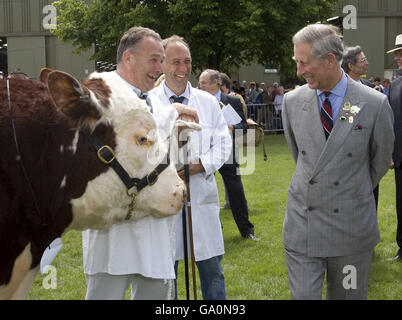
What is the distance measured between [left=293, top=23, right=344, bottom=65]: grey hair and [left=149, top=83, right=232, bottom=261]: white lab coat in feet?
3.48

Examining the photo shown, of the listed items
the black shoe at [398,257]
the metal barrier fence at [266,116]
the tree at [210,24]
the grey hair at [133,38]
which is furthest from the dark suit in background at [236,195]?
the tree at [210,24]

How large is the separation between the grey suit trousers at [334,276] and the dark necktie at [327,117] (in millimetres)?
798

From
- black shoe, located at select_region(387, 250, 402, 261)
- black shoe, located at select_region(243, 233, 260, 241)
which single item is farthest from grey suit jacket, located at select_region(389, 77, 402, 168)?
black shoe, located at select_region(243, 233, 260, 241)

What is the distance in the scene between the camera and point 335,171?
3.37m

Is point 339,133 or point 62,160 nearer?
point 62,160

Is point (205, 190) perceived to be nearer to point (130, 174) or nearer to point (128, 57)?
point (128, 57)

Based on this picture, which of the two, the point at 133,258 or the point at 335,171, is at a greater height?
the point at 335,171

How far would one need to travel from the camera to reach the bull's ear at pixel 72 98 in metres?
2.14

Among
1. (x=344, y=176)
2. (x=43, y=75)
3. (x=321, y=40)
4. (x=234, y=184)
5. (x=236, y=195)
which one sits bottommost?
(x=236, y=195)

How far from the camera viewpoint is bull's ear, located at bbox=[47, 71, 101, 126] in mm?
2143

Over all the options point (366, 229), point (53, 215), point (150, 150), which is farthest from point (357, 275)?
point (53, 215)

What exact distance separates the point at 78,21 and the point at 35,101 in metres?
24.8

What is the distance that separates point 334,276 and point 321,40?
151 centimetres

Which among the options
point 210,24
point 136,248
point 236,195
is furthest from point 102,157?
point 210,24
